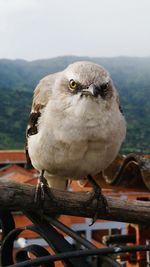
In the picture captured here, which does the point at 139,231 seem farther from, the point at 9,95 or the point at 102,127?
the point at 9,95

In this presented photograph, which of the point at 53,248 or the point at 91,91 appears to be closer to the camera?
the point at 53,248

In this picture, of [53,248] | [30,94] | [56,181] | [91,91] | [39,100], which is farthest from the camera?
[30,94]

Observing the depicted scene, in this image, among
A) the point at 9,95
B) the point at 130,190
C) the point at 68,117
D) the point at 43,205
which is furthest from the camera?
the point at 9,95

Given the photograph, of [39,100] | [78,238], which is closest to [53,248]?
[78,238]

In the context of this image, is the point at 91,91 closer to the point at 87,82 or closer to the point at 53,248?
the point at 87,82

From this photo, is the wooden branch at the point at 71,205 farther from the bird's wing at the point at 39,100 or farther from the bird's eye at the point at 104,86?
the bird's wing at the point at 39,100

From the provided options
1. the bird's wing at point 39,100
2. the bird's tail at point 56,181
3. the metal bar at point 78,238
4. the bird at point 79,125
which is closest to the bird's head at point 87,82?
the bird at point 79,125

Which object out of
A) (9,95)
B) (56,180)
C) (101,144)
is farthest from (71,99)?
(9,95)
